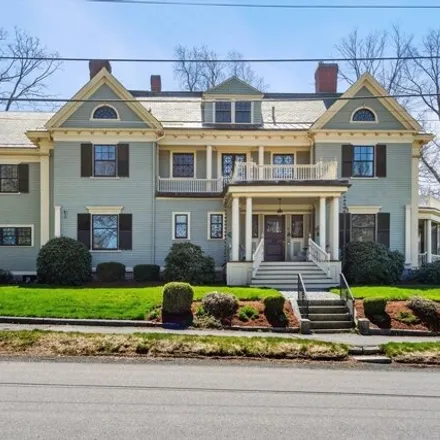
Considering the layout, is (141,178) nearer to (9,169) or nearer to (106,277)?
(106,277)

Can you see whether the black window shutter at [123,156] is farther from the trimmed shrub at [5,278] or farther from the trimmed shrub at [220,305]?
the trimmed shrub at [220,305]

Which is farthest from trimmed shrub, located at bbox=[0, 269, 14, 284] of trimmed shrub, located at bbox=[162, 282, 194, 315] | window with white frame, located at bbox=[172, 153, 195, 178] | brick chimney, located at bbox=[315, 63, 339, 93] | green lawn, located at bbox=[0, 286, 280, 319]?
brick chimney, located at bbox=[315, 63, 339, 93]

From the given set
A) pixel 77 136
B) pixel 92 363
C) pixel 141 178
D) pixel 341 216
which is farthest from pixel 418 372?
pixel 77 136

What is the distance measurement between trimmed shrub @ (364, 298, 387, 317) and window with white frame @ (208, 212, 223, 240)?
35.9 ft

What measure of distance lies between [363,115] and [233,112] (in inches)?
245

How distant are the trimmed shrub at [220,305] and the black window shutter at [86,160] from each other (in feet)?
38.1

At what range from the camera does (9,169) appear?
26641 millimetres

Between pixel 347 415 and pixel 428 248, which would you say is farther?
pixel 428 248

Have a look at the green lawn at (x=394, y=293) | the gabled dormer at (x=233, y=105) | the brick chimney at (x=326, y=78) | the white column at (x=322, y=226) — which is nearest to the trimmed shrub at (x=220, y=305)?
the green lawn at (x=394, y=293)

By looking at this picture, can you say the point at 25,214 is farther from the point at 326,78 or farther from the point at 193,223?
the point at 326,78

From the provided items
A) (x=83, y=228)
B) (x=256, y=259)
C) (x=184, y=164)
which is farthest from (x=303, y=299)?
(x=83, y=228)

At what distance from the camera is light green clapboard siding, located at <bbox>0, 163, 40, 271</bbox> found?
2630cm

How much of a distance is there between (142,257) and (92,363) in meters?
15.2

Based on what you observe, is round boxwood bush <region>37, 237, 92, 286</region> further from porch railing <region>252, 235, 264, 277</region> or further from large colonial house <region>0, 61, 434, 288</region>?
porch railing <region>252, 235, 264, 277</region>
